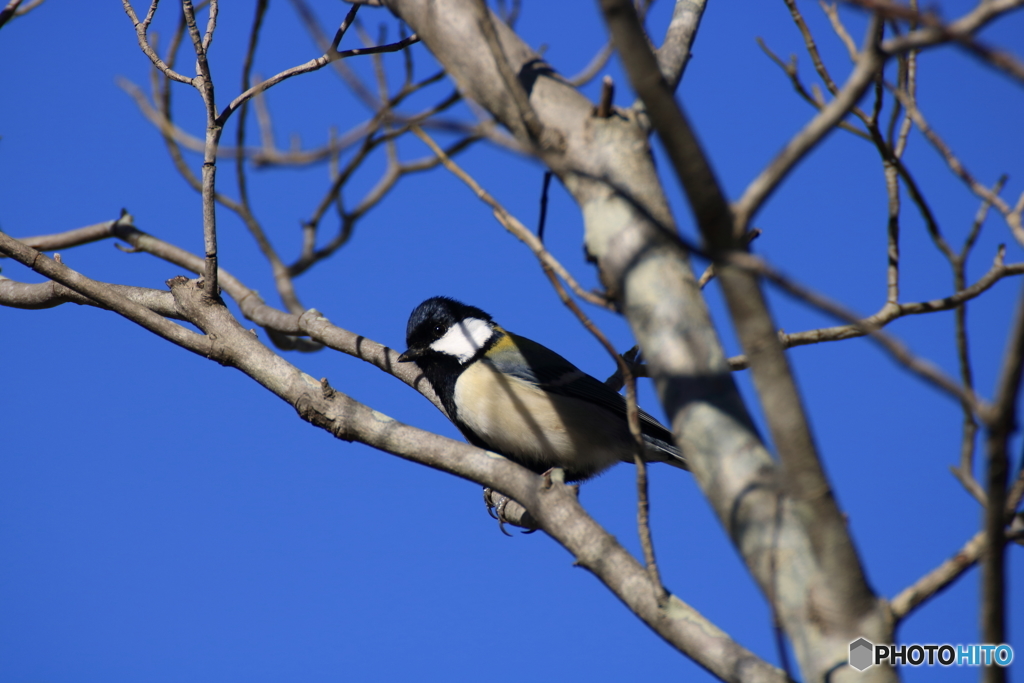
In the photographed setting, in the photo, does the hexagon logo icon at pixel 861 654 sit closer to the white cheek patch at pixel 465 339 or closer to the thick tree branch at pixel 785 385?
the thick tree branch at pixel 785 385

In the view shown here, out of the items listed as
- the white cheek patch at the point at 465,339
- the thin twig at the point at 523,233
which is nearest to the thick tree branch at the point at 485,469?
the thin twig at the point at 523,233

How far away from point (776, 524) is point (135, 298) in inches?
115

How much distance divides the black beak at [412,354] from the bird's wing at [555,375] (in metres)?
0.42

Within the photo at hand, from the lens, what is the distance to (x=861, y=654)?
1378mm

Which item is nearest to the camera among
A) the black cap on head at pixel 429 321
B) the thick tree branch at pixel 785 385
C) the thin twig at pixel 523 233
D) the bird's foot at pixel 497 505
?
the thick tree branch at pixel 785 385

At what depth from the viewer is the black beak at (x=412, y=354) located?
4.12 m

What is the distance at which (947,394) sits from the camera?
3.81 ft

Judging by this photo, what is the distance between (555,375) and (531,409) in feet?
1.10

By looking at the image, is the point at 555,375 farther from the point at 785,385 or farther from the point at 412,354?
the point at 785,385

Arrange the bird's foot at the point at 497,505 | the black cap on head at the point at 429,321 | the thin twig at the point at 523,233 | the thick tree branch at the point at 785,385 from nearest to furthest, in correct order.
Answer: the thick tree branch at the point at 785,385, the thin twig at the point at 523,233, the bird's foot at the point at 497,505, the black cap on head at the point at 429,321

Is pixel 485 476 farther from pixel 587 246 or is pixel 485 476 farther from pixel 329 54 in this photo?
pixel 329 54

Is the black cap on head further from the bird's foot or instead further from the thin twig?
the thin twig

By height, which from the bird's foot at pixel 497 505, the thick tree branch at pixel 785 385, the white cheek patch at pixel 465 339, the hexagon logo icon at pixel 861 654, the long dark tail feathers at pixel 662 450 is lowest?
the hexagon logo icon at pixel 861 654

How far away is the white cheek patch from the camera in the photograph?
14.4 ft
